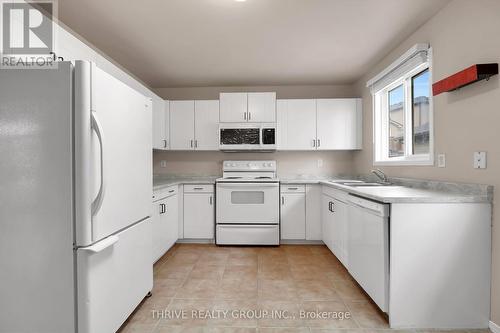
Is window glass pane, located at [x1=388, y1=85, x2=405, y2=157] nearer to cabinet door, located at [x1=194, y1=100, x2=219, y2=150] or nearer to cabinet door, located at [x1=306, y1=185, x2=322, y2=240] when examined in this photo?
cabinet door, located at [x1=306, y1=185, x2=322, y2=240]

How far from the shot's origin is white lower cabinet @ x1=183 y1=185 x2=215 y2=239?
12.2ft

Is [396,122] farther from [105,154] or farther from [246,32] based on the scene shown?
[105,154]

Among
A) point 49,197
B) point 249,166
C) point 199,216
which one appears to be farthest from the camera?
point 249,166

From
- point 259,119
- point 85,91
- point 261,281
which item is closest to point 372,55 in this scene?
point 259,119

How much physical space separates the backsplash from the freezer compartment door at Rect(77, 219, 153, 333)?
89.0 inches

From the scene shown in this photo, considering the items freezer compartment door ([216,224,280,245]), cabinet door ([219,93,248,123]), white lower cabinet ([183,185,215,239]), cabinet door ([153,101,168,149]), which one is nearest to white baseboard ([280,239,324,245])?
freezer compartment door ([216,224,280,245])

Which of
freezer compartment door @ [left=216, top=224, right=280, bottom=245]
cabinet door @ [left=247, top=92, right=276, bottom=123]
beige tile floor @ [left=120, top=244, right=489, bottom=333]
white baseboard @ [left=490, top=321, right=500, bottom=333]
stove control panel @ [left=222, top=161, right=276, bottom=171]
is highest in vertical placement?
cabinet door @ [left=247, top=92, right=276, bottom=123]

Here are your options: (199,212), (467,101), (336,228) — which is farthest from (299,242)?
(467,101)

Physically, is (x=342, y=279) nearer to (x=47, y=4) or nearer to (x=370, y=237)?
(x=370, y=237)

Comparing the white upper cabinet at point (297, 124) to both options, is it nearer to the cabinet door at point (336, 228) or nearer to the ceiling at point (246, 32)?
the ceiling at point (246, 32)

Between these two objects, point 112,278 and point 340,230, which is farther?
point 340,230

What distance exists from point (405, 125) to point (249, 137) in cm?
194

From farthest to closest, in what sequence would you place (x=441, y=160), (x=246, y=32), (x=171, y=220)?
1. (x=171, y=220)
2. (x=246, y=32)
3. (x=441, y=160)

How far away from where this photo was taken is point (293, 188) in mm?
3684
